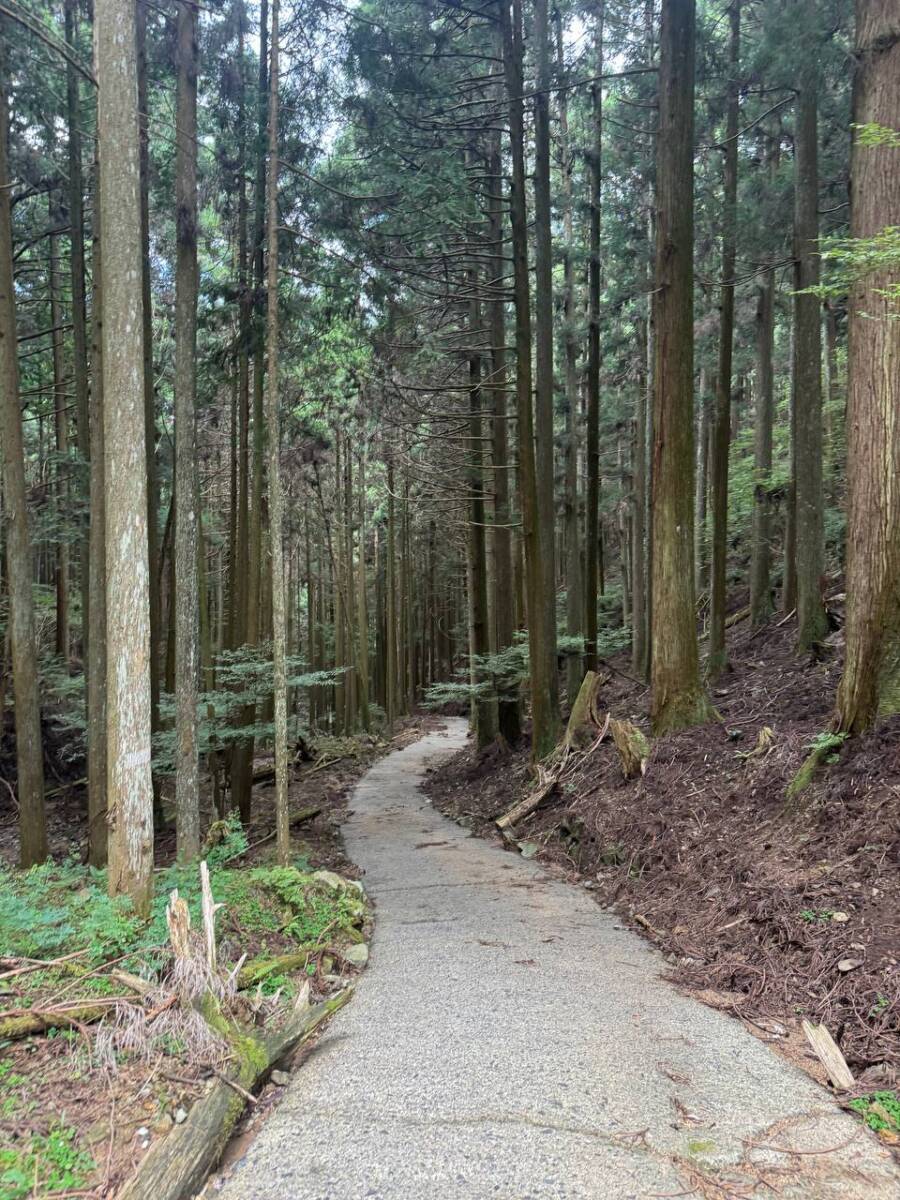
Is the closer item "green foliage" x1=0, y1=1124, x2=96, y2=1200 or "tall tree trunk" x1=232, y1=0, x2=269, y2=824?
"green foliage" x1=0, y1=1124, x2=96, y2=1200

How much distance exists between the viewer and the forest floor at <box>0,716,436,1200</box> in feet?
8.94

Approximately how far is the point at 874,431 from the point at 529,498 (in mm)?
5571

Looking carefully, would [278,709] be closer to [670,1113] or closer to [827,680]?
[670,1113]

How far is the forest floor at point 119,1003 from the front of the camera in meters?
2.72

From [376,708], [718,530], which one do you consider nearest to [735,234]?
[718,530]

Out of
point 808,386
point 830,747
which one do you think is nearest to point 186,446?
point 830,747

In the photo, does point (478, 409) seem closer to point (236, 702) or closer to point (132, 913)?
point (236, 702)

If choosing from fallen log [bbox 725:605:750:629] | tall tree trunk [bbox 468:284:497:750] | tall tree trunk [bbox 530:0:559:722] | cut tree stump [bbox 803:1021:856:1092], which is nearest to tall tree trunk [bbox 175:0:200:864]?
tall tree trunk [bbox 530:0:559:722]

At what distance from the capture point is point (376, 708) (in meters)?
29.7

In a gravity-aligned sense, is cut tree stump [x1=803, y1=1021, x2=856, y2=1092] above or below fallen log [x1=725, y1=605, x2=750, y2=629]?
below

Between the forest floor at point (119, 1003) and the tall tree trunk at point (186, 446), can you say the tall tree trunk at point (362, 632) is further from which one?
the forest floor at point (119, 1003)

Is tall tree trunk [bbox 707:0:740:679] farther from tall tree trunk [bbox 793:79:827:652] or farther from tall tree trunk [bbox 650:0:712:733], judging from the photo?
tall tree trunk [bbox 650:0:712:733]

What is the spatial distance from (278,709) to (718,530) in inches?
318

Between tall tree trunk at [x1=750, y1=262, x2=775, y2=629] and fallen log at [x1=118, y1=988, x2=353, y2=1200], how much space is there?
1259 cm
